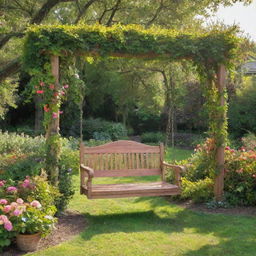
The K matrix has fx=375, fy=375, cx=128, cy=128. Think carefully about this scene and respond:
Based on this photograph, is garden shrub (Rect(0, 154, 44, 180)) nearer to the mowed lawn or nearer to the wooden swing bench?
the wooden swing bench

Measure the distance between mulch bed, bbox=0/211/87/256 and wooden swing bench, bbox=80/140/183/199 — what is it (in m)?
0.42

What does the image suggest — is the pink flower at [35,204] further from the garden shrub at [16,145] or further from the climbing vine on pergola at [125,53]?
the garden shrub at [16,145]

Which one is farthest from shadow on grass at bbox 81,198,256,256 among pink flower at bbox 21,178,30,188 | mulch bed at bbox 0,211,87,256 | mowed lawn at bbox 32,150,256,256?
pink flower at bbox 21,178,30,188

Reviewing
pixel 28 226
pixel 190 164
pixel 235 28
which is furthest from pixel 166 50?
pixel 28 226

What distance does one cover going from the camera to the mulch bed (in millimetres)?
4547

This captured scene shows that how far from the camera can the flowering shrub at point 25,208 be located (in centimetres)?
434

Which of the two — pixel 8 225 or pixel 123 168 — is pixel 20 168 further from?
pixel 123 168

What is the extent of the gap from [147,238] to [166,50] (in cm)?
317

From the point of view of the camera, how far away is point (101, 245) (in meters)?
4.77

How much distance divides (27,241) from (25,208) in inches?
15.2

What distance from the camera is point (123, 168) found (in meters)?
6.95

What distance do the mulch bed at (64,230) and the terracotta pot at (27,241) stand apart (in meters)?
0.07

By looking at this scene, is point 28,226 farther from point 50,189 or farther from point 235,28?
point 235,28

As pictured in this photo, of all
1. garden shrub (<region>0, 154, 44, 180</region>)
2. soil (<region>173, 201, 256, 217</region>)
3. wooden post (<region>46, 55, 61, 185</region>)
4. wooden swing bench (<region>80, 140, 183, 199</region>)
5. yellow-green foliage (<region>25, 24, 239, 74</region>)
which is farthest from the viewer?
soil (<region>173, 201, 256, 217</region>)
